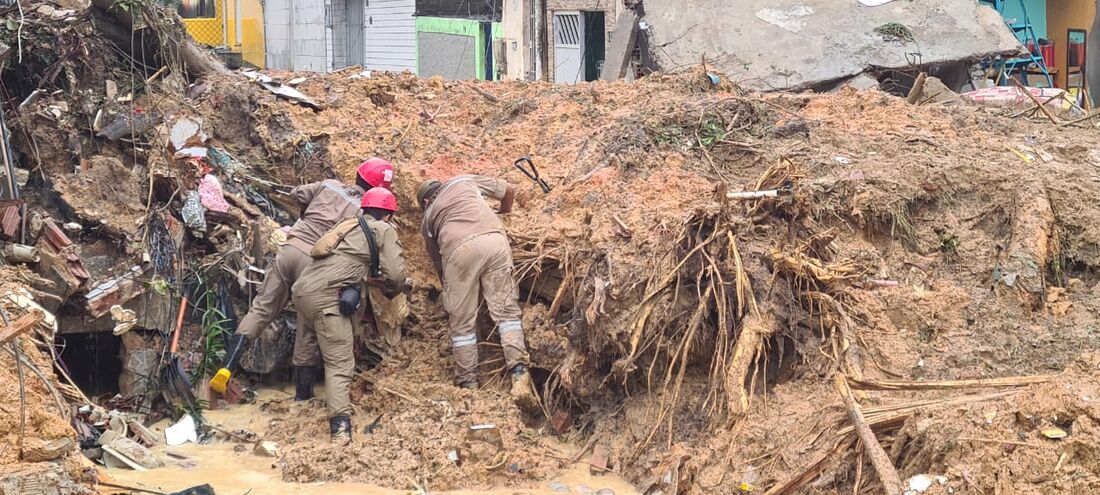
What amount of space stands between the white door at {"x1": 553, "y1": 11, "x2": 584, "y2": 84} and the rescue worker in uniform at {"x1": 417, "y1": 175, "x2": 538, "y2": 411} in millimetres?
12453

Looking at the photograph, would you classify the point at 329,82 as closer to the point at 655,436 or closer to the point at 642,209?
the point at 642,209

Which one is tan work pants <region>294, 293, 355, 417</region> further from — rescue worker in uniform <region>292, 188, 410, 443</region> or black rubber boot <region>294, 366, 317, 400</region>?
black rubber boot <region>294, 366, 317, 400</region>

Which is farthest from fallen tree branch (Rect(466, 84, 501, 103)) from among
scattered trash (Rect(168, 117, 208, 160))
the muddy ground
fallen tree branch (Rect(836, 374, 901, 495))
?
fallen tree branch (Rect(836, 374, 901, 495))

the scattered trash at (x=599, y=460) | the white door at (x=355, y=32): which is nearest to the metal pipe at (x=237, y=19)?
the white door at (x=355, y=32)

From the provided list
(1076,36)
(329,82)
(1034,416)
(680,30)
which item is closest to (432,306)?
(329,82)

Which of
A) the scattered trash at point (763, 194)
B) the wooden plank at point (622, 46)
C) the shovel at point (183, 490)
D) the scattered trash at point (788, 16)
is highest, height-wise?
the scattered trash at point (788, 16)

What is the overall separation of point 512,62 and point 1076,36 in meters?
9.14

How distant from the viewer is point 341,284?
24.7 ft

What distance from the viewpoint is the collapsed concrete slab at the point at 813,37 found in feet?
41.8

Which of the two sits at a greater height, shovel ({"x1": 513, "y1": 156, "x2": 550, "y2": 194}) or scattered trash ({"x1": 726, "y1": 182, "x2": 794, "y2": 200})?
scattered trash ({"x1": 726, "y1": 182, "x2": 794, "y2": 200})

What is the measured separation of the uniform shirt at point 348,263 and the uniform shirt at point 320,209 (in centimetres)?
34

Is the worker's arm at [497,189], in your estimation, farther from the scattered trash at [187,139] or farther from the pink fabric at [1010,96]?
the pink fabric at [1010,96]

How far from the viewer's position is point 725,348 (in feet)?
22.2

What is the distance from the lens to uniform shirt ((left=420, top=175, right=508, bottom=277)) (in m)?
7.80
